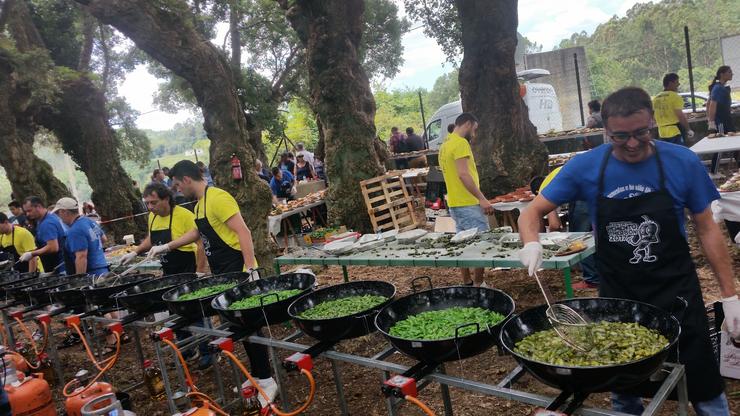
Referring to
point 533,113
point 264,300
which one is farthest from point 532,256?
point 533,113

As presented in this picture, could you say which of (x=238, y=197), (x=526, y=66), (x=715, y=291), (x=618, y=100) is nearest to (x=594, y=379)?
(x=618, y=100)

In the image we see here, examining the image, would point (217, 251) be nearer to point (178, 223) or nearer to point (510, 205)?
point (178, 223)

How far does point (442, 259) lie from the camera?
4363mm

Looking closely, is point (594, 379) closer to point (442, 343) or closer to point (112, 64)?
point (442, 343)

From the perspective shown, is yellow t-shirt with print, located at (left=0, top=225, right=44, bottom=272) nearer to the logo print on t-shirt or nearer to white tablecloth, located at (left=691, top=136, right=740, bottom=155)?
the logo print on t-shirt

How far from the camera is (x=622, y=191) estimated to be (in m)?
2.21

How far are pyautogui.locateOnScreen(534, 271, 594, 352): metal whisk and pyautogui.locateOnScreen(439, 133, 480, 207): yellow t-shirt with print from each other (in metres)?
3.37

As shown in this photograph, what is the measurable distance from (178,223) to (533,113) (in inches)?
489

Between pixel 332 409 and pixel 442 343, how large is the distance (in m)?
2.23

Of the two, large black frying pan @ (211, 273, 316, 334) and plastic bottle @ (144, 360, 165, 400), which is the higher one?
large black frying pan @ (211, 273, 316, 334)

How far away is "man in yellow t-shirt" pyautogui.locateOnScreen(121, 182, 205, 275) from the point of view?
4.96m

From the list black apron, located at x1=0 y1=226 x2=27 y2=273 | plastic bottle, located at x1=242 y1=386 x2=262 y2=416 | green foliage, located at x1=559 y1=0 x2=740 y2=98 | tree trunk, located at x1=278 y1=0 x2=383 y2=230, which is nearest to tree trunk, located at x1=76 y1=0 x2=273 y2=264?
tree trunk, located at x1=278 y1=0 x2=383 y2=230

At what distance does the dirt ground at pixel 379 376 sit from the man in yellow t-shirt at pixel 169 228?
3.60 ft

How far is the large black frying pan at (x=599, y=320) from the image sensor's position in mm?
1619
